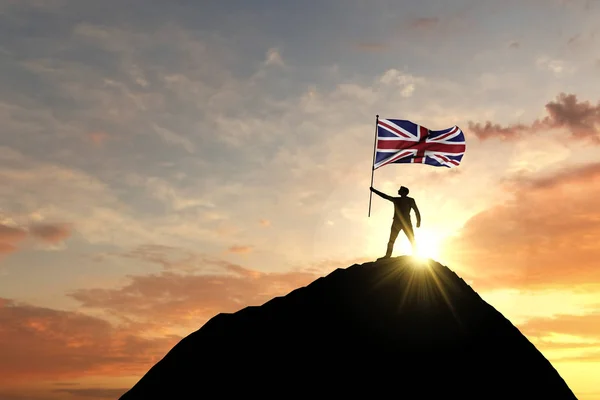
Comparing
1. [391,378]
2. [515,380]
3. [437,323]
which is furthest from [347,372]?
[515,380]

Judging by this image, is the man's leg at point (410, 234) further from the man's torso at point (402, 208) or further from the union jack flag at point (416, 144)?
the union jack flag at point (416, 144)

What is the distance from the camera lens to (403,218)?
19.7 metres

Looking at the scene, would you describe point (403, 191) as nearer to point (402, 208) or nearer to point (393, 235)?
point (402, 208)

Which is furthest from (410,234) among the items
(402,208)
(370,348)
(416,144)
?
(370,348)

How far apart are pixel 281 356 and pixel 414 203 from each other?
5792 millimetres

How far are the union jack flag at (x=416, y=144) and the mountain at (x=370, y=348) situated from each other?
137 inches

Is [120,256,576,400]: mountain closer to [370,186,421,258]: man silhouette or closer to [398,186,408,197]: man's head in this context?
[370,186,421,258]: man silhouette

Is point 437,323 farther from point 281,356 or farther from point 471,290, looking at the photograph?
point 281,356

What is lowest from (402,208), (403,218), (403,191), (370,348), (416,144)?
(370,348)

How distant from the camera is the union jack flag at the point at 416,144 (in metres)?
21.0

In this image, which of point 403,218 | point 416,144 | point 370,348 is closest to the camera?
point 370,348

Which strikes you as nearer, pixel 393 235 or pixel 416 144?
pixel 393 235

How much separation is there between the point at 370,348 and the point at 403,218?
4.15m

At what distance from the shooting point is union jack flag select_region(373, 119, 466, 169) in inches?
829
